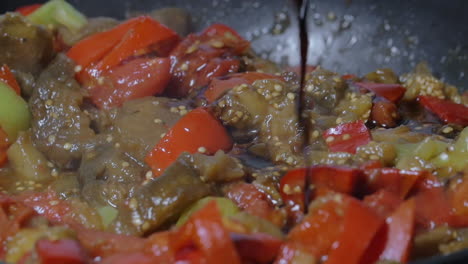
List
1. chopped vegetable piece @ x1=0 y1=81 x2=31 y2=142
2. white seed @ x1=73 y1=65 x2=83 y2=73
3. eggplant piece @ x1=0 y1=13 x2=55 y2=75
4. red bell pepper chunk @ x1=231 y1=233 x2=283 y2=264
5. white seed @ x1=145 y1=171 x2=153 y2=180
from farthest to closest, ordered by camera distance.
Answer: white seed @ x1=73 y1=65 x2=83 y2=73 → eggplant piece @ x1=0 y1=13 x2=55 y2=75 → chopped vegetable piece @ x1=0 y1=81 x2=31 y2=142 → white seed @ x1=145 y1=171 x2=153 y2=180 → red bell pepper chunk @ x1=231 y1=233 x2=283 y2=264

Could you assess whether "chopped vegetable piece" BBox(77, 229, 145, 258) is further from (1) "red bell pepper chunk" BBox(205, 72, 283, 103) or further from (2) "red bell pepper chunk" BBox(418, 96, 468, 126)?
(2) "red bell pepper chunk" BBox(418, 96, 468, 126)

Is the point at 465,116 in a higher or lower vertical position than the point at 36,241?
lower

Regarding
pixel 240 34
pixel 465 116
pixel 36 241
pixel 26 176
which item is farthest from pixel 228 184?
pixel 240 34

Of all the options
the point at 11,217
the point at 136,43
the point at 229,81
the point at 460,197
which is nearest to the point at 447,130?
the point at 460,197

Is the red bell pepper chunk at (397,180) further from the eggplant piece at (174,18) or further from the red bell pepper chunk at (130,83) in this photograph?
the eggplant piece at (174,18)

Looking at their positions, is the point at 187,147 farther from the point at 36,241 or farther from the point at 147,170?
the point at 36,241

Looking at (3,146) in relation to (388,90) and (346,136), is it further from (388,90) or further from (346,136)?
(388,90)

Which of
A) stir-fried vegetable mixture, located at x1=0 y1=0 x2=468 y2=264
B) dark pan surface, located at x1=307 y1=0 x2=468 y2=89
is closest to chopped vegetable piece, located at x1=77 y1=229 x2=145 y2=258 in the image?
stir-fried vegetable mixture, located at x1=0 y1=0 x2=468 y2=264
